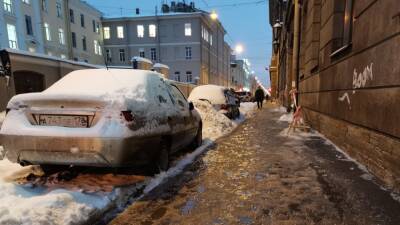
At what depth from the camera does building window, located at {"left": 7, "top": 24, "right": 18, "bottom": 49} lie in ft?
101

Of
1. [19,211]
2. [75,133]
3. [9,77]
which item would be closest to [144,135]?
[75,133]

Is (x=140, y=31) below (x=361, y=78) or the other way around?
the other way around

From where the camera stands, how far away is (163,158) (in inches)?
194

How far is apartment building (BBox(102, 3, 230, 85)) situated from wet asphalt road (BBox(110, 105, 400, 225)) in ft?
145

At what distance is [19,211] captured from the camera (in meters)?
2.99

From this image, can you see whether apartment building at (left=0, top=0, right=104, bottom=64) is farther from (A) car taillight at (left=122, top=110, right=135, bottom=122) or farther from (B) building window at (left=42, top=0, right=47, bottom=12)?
(A) car taillight at (left=122, top=110, right=135, bottom=122)

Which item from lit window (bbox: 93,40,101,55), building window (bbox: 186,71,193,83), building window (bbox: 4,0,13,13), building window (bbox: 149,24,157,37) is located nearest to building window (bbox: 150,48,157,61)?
building window (bbox: 149,24,157,37)

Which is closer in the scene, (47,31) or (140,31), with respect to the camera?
(47,31)

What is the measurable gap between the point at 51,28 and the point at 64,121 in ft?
123

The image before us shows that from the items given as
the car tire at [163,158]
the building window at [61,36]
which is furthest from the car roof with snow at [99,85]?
the building window at [61,36]

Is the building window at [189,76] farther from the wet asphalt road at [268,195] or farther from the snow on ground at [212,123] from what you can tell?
the wet asphalt road at [268,195]

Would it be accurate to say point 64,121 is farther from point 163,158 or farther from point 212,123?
point 212,123

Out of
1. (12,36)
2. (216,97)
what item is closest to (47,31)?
(12,36)

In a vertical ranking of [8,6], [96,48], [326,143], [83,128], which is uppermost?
[8,6]
